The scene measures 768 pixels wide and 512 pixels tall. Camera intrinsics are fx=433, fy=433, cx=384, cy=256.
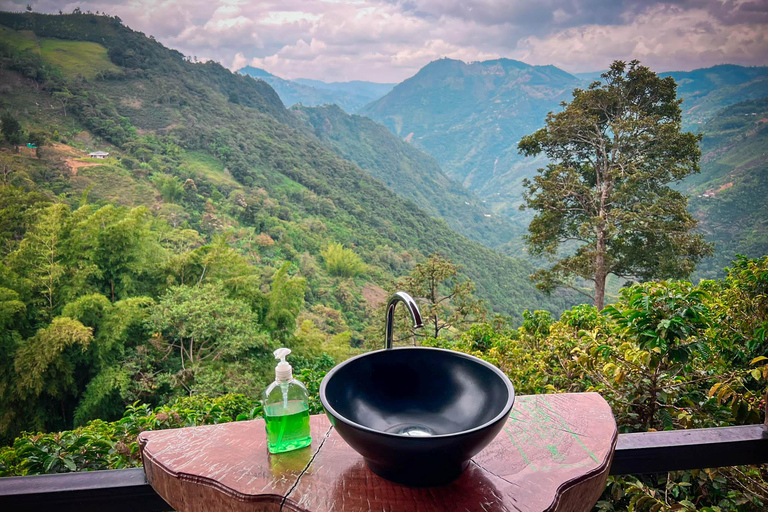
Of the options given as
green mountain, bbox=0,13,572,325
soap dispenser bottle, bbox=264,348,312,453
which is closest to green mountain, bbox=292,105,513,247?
green mountain, bbox=0,13,572,325

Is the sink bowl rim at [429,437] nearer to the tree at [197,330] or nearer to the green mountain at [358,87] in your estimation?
the tree at [197,330]

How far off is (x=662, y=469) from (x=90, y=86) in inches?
1063

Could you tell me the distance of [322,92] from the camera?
10162 cm

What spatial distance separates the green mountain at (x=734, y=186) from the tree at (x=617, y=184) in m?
3.71

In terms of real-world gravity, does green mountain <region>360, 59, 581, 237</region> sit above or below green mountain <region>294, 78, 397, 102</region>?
below

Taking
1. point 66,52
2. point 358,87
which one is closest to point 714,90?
point 66,52

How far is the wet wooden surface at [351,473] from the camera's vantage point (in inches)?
22.2

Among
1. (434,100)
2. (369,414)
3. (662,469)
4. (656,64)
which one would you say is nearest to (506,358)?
(662,469)

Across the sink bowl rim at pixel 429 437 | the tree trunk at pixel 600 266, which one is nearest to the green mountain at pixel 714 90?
the tree trunk at pixel 600 266

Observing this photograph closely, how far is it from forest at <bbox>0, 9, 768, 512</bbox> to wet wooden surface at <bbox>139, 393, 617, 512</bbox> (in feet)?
0.72

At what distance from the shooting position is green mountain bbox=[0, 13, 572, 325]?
1565cm

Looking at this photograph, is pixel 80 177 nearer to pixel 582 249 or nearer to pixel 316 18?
pixel 316 18

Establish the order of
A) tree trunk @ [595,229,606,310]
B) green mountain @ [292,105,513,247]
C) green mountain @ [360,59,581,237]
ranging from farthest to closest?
green mountain @ [360,59,581,237], green mountain @ [292,105,513,247], tree trunk @ [595,229,606,310]

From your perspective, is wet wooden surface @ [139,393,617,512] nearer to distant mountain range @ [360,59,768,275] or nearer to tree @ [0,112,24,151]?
distant mountain range @ [360,59,768,275]
